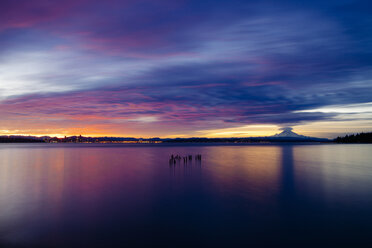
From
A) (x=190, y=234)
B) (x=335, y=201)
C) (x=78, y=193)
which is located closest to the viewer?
(x=190, y=234)

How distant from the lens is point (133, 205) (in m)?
17.9

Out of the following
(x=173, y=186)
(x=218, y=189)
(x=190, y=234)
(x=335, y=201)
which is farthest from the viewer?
(x=173, y=186)

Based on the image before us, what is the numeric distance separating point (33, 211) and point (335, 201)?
21.6 metres

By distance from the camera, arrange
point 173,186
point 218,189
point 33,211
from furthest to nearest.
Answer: point 173,186 → point 218,189 → point 33,211

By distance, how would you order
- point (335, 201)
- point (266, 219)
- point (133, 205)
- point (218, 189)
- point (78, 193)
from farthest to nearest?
point (218, 189)
point (78, 193)
point (335, 201)
point (133, 205)
point (266, 219)

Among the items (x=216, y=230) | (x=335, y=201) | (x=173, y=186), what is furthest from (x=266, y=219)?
(x=173, y=186)

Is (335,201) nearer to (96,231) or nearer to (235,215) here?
(235,215)

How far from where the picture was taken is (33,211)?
16359mm

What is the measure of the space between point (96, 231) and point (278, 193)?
16.0 metres

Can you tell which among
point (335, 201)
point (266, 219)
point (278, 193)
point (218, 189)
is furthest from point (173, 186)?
point (335, 201)

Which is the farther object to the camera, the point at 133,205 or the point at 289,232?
the point at 133,205

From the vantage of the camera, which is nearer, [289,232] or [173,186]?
[289,232]

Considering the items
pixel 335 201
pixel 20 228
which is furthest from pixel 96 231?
pixel 335 201

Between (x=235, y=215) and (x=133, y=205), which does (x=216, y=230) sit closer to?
(x=235, y=215)
